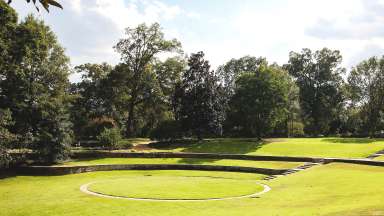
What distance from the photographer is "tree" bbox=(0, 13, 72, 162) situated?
35.6 metres

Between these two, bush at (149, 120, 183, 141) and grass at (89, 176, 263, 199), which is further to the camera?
bush at (149, 120, 183, 141)

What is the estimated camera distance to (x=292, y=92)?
61656mm

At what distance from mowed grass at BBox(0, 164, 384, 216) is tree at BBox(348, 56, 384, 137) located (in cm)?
3718

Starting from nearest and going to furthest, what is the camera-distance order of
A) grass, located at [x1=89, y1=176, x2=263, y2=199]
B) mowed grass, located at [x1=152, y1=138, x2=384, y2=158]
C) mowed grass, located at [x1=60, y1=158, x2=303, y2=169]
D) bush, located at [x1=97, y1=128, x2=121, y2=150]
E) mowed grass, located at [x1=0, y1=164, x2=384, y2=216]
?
mowed grass, located at [x1=0, y1=164, x2=384, y2=216]
grass, located at [x1=89, y1=176, x2=263, y2=199]
mowed grass, located at [x1=60, y1=158, x2=303, y2=169]
mowed grass, located at [x1=152, y1=138, x2=384, y2=158]
bush, located at [x1=97, y1=128, x2=121, y2=150]

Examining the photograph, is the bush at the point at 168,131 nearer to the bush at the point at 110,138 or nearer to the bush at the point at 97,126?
the bush at the point at 97,126

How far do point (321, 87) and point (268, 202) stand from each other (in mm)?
62404

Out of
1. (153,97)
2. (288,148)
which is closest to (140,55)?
(153,97)

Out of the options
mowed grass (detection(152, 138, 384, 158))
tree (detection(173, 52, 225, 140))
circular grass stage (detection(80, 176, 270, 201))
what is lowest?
circular grass stage (detection(80, 176, 270, 201))

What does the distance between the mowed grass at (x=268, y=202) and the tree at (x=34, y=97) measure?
9332 mm

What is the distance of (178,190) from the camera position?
854 inches

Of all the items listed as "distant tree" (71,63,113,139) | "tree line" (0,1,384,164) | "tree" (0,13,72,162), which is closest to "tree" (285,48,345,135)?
"tree line" (0,1,384,164)

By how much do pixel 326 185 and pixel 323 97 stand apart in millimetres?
55673

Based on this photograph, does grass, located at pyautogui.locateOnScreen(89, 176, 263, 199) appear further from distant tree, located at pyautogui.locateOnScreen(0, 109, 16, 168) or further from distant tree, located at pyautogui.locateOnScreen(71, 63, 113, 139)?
distant tree, located at pyautogui.locateOnScreen(71, 63, 113, 139)

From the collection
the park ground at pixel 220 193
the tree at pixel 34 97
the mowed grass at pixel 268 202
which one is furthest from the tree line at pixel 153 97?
the mowed grass at pixel 268 202
